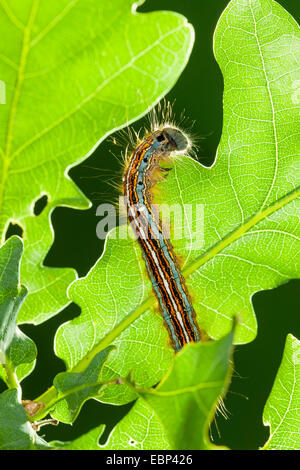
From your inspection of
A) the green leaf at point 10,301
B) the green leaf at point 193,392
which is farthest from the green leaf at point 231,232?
the green leaf at point 193,392

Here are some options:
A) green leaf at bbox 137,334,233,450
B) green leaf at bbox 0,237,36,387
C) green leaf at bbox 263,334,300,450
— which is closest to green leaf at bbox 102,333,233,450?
green leaf at bbox 137,334,233,450

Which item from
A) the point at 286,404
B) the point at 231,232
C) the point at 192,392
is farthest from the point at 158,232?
the point at 192,392

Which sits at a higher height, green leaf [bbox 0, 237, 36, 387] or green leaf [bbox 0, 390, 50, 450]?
green leaf [bbox 0, 237, 36, 387]

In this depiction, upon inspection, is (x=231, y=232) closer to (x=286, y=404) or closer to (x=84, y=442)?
(x=286, y=404)

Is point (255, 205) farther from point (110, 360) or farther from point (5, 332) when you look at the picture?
point (5, 332)

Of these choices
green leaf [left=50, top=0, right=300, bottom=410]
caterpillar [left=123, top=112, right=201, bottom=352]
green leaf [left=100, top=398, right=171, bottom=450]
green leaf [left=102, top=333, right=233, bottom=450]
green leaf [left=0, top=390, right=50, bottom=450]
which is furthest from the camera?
caterpillar [left=123, top=112, right=201, bottom=352]

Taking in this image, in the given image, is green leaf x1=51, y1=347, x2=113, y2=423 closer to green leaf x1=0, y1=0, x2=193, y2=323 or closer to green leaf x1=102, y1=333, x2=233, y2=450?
green leaf x1=102, y1=333, x2=233, y2=450
